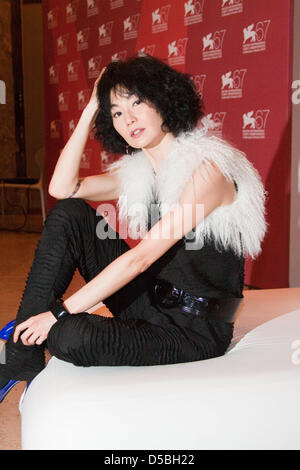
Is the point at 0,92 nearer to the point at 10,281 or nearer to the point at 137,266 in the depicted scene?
the point at 10,281

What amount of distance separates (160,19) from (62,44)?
205 centimetres

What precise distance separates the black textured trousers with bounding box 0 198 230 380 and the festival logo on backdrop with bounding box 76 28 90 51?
14.1 feet

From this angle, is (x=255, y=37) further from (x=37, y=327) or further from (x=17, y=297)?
(x=37, y=327)

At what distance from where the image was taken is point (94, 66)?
5.52 metres

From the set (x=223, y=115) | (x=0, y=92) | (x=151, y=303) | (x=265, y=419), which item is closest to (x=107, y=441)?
(x=265, y=419)

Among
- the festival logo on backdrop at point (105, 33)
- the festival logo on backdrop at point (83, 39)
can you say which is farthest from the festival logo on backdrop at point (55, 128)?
the festival logo on backdrop at point (105, 33)

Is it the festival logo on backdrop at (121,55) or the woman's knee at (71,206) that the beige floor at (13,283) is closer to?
the woman's knee at (71,206)

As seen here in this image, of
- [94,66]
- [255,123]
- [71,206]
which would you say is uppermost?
[94,66]

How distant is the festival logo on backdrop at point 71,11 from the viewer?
5.82m

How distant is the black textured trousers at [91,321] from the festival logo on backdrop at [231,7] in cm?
226

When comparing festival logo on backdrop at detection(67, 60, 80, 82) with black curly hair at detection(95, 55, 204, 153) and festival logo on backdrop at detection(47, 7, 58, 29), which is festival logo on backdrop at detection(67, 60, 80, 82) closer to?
festival logo on backdrop at detection(47, 7, 58, 29)

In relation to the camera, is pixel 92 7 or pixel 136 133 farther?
pixel 92 7

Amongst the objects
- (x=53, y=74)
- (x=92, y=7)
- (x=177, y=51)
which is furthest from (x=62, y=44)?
(x=177, y=51)

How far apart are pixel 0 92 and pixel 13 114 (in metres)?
0.38
